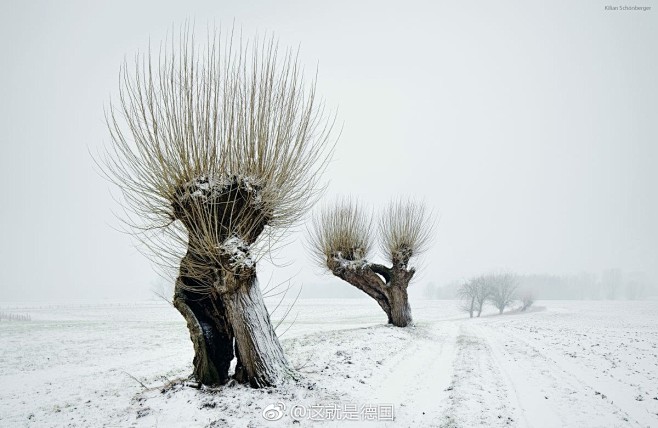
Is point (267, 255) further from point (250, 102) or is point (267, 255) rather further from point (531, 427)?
point (531, 427)

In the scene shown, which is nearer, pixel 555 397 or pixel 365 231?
pixel 555 397

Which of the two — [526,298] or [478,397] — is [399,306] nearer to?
[478,397]

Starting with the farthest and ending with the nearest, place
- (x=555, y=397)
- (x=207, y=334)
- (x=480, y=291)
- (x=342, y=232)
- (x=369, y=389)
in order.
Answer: (x=480, y=291) < (x=342, y=232) < (x=369, y=389) < (x=207, y=334) < (x=555, y=397)

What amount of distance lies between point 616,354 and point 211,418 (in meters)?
12.1

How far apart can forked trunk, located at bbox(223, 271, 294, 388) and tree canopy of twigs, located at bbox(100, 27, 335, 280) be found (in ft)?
2.09

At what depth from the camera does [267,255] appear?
6.96 m

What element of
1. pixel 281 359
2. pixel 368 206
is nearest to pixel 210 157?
pixel 281 359

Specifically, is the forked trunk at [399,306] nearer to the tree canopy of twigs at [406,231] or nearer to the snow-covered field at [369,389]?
the tree canopy of twigs at [406,231]

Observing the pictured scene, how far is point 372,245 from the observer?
724 inches

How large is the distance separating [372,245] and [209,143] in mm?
13596

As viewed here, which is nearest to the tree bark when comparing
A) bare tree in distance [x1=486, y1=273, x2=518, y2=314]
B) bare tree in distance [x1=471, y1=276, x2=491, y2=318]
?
bare tree in distance [x1=471, y1=276, x2=491, y2=318]

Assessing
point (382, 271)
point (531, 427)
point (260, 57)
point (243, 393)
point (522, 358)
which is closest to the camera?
point (531, 427)

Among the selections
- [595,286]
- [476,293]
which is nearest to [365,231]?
[476,293]

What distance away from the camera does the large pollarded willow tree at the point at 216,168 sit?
5.98m
